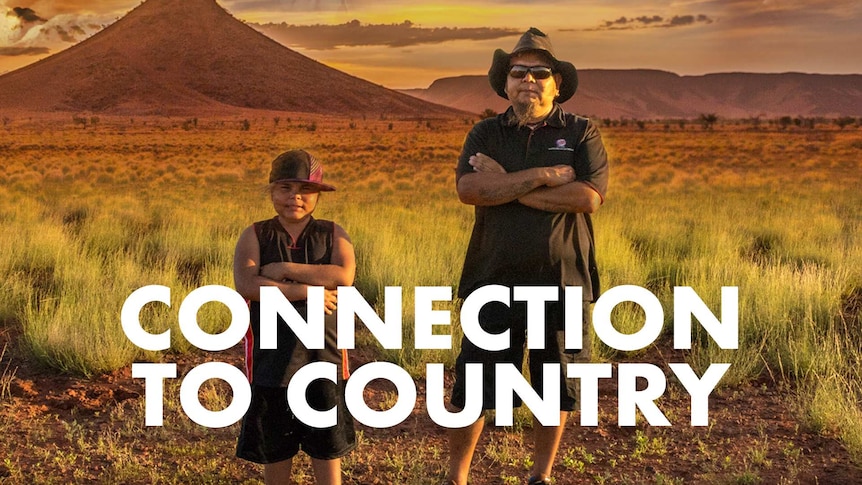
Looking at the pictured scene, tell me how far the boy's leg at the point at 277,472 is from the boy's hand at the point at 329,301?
69 centimetres

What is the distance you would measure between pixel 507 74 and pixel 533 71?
232 millimetres

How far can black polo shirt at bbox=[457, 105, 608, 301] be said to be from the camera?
170 inches

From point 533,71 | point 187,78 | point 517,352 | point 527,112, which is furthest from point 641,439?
point 187,78

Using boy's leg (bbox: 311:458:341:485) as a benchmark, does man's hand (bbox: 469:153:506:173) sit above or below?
above

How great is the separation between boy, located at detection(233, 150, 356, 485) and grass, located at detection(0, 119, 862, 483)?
1.22 metres

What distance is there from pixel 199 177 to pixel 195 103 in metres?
90.5

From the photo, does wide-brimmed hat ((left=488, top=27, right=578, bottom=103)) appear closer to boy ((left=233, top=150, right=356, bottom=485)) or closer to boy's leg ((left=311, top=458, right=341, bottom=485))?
boy ((left=233, top=150, right=356, bottom=485))

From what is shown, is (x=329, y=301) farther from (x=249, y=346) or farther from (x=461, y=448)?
(x=461, y=448)

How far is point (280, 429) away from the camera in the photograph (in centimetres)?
392

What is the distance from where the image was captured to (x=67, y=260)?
409 inches

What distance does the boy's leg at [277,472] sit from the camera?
4016 mm

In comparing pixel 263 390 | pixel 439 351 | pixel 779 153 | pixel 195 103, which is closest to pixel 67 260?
pixel 439 351

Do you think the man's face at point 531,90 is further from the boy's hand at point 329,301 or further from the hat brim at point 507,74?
the boy's hand at point 329,301

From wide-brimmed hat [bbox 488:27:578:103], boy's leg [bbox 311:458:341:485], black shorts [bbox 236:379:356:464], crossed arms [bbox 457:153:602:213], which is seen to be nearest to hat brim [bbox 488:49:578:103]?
wide-brimmed hat [bbox 488:27:578:103]
